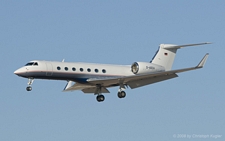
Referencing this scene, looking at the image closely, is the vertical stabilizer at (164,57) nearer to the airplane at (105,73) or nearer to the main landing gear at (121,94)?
the airplane at (105,73)

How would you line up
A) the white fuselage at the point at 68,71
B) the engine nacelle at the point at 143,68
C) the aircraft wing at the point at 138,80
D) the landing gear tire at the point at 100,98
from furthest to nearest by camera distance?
the landing gear tire at the point at 100,98, the engine nacelle at the point at 143,68, the aircraft wing at the point at 138,80, the white fuselage at the point at 68,71

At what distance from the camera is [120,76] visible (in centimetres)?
4566

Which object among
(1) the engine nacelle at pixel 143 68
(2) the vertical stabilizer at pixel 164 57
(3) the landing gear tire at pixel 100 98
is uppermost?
(2) the vertical stabilizer at pixel 164 57

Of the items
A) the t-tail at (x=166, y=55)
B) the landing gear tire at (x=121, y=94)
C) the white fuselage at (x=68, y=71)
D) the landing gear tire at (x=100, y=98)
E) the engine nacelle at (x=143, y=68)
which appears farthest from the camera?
the t-tail at (x=166, y=55)

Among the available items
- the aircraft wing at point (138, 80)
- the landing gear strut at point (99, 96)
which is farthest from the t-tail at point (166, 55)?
the landing gear strut at point (99, 96)

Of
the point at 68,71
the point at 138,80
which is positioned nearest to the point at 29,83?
the point at 68,71

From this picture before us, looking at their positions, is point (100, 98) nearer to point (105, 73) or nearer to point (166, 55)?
point (105, 73)

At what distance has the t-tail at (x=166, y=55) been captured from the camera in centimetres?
4722

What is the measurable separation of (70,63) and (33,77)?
8.27ft

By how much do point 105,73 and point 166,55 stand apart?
479 centimetres

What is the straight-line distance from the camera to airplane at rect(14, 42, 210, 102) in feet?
143

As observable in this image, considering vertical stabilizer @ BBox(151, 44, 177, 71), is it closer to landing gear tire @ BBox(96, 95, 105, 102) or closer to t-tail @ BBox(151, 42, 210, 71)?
t-tail @ BBox(151, 42, 210, 71)

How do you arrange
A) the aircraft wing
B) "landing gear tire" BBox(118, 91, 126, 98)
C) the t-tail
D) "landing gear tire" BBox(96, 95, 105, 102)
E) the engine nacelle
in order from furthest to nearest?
the t-tail < "landing gear tire" BBox(96, 95, 105, 102) < the engine nacelle < "landing gear tire" BBox(118, 91, 126, 98) < the aircraft wing

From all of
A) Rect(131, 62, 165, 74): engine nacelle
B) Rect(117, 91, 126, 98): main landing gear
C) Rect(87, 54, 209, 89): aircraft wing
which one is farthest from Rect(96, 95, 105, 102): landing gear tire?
Rect(131, 62, 165, 74): engine nacelle
